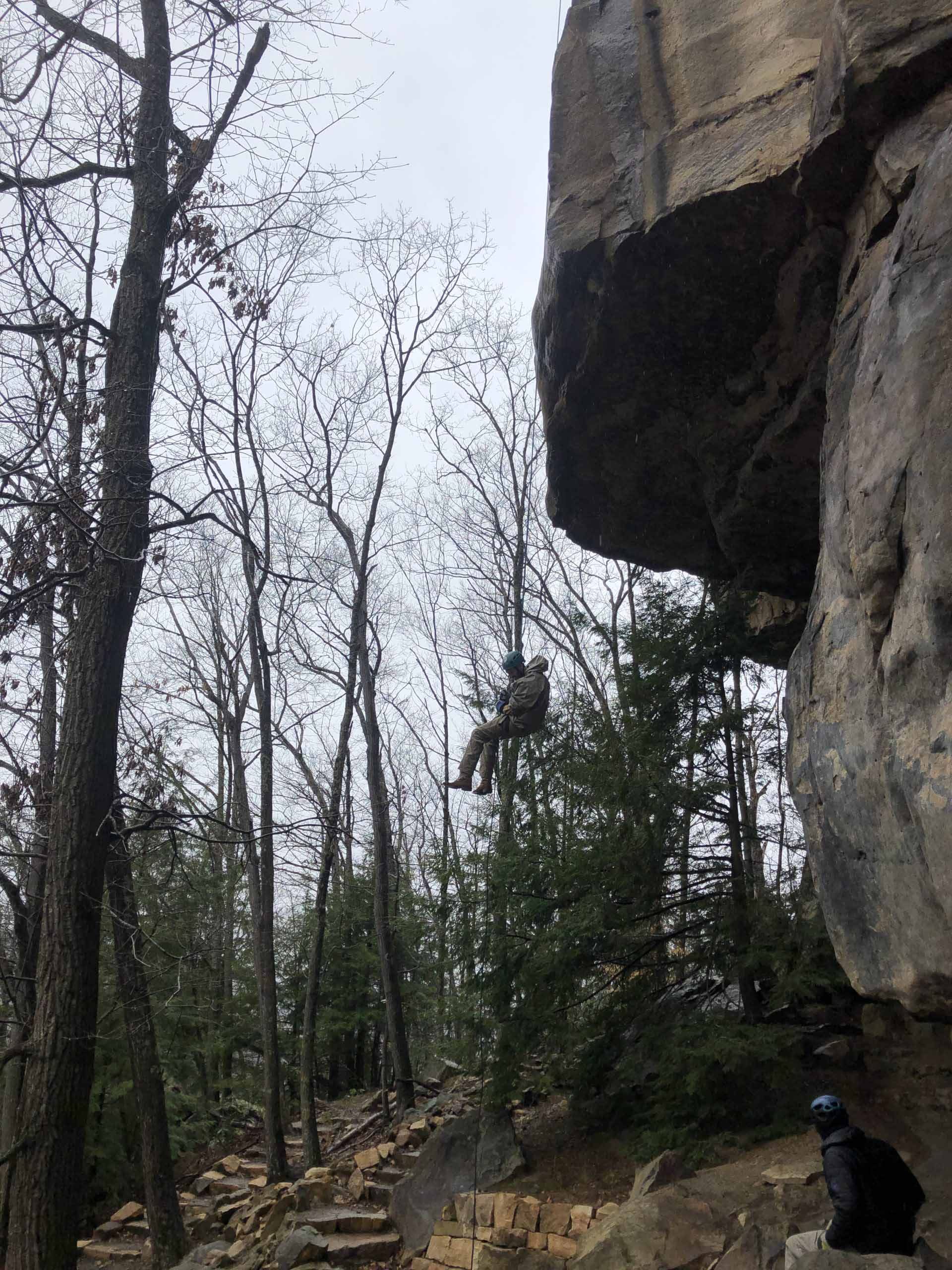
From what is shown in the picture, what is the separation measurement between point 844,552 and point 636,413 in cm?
383

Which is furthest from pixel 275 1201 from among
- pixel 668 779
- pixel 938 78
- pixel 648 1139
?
pixel 938 78

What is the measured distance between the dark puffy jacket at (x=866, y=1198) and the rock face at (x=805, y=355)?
2.82 feet

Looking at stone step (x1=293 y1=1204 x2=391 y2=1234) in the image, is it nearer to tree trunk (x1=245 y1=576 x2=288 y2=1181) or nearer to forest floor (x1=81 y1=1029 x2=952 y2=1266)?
forest floor (x1=81 y1=1029 x2=952 y2=1266)

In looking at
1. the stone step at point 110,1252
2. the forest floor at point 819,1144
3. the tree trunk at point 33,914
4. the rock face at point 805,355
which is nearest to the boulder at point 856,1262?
the rock face at point 805,355

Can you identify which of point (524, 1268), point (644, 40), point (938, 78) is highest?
point (644, 40)

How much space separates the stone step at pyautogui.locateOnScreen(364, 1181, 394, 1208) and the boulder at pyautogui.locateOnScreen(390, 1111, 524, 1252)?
1.08ft

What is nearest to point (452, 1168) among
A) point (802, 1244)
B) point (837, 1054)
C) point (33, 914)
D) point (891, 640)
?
point (837, 1054)

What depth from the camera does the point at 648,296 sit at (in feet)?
25.5

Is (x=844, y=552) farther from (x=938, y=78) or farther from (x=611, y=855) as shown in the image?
Answer: (x=611, y=855)

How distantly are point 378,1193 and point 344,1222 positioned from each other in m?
1.05

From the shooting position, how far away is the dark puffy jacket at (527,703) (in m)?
10.1

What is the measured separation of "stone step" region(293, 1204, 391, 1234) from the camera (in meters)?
9.45

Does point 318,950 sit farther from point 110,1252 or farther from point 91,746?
point 91,746

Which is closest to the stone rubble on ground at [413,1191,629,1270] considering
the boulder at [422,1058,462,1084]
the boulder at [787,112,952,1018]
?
the boulder at [787,112,952,1018]
